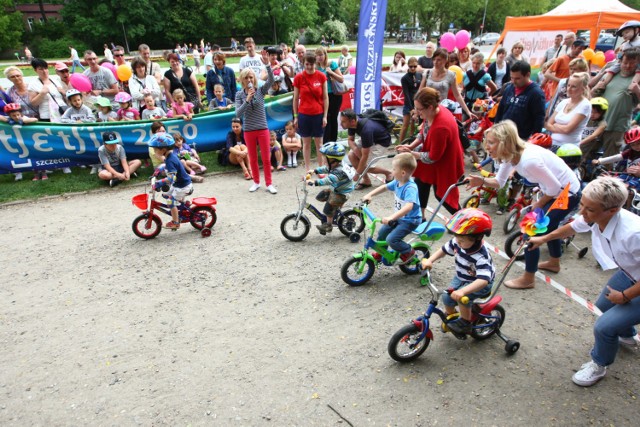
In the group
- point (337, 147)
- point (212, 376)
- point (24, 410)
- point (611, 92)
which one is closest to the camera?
point (24, 410)

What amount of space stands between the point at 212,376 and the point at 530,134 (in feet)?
17.3

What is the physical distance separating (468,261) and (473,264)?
0.05m

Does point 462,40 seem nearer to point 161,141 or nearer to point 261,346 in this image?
point 161,141

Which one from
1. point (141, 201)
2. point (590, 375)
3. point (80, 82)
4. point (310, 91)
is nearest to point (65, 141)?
point (80, 82)

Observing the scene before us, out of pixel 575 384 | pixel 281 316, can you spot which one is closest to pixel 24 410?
pixel 281 316

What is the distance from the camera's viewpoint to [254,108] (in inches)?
276

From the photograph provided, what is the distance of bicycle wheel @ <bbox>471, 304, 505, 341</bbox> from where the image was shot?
3.58 meters

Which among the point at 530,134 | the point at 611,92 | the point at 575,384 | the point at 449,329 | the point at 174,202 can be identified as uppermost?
the point at 611,92

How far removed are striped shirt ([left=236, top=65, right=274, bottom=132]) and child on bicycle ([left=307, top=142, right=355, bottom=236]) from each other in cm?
209

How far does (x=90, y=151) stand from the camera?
827cm

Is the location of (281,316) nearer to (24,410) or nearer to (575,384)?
(24,410)

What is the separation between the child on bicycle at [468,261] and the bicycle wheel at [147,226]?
427cm

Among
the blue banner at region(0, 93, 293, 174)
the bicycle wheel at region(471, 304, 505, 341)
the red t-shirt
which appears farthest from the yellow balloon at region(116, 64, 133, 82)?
the bicycle wheel at region(471, 304, 505, 341)

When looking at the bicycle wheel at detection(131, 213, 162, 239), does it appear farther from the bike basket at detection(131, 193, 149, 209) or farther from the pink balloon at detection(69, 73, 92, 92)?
the pink balloon at detection(69, 73, 92, 92)
